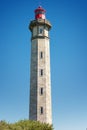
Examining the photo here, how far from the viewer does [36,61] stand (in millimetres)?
35000

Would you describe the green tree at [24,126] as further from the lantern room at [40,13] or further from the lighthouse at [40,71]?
the lantern room at [40,13]

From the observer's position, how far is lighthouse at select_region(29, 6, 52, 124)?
32.6 m

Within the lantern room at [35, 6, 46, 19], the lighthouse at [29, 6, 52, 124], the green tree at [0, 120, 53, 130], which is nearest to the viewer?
the green tree at [0, 120, 53, 130]

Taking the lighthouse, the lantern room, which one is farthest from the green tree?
the lantern room

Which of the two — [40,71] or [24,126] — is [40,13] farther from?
[24,126]

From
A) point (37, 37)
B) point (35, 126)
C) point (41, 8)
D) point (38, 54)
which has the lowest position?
point (35, 126)

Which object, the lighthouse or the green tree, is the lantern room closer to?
the lighthouse

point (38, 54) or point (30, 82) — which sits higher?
point (38, 54)

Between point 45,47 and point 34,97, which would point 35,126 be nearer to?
point 34,97

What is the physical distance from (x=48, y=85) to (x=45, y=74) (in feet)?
4.37

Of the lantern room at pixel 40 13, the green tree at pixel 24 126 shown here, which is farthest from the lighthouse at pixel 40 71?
the green tree at pixel 24 126

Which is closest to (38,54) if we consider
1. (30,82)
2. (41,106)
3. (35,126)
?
(30,82)

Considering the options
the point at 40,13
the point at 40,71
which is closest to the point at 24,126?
the point at 40,71

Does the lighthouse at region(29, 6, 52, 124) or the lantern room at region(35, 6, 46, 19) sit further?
the lantern room at region(35, 6, 46, 19)
